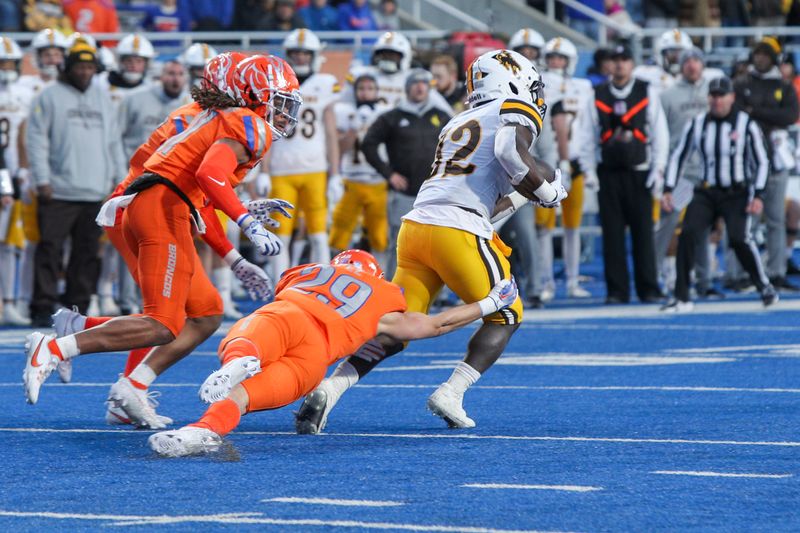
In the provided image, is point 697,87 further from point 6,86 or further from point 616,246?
point 6,86

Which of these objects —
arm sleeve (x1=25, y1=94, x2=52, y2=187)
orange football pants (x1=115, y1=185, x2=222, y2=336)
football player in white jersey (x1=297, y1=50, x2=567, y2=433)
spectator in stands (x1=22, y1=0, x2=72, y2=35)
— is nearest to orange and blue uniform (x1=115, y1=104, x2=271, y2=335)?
orange football pants (x1=115, y1=185, x2=222, y2=336)

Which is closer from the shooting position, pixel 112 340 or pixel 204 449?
pixel 204 449

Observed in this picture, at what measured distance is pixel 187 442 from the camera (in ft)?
19.9

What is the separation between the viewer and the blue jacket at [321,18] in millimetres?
19891

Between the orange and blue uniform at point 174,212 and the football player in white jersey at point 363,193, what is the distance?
7.45m

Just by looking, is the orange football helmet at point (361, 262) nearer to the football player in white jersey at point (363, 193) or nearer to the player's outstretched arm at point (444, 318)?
the player's outstretched arm at point (444, 318)

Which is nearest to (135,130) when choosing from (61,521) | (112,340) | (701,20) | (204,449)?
(112,340)

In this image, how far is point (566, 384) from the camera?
30.1ft

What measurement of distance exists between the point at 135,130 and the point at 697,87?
16.7 feet

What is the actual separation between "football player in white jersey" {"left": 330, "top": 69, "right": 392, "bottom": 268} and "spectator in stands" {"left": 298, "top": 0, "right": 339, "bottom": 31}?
4862mm

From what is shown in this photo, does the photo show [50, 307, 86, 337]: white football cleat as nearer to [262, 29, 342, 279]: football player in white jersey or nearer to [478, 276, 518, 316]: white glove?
[478, 276, 518, 316]: white glove

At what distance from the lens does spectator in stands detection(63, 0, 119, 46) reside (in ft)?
60.2

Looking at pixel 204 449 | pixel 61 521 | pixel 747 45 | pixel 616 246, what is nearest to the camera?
pixel 61 521

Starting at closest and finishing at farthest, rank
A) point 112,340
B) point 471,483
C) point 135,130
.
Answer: point 471,483 < point 112,340 < point 135,130
